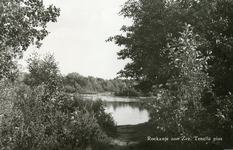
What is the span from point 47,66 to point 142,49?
6561 mm

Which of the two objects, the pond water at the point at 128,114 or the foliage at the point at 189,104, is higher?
the foliage at the point at 189,104

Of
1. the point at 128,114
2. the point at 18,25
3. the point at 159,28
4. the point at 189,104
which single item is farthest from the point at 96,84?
the point at 189,104

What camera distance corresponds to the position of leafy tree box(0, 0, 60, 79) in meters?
7.75

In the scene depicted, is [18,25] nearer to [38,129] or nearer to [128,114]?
[38,129]

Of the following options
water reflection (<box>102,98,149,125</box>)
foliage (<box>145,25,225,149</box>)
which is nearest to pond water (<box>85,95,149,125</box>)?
water reflection (<box>102,98,149,125</box>)

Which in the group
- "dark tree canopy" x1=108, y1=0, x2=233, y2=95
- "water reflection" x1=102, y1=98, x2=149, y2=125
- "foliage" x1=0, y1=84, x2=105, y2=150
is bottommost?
"water reflection" x1=102, y1=98, x2=149, y2=125

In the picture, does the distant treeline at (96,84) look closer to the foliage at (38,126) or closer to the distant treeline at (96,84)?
the distant treeline at (96,84)

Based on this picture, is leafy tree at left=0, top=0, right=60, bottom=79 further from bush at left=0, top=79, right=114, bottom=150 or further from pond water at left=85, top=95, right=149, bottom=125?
pond water at left=85, top=95, right=149, bottom=125

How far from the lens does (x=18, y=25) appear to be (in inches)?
319

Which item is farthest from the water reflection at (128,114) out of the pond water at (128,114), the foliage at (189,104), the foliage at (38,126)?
the foliage at (189,104)

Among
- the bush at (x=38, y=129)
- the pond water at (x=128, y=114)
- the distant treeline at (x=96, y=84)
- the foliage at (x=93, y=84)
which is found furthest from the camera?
the foliage at (x=93, y=84)

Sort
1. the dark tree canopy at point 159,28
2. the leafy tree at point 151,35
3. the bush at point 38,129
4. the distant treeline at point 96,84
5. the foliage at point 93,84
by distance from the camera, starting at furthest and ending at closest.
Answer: the foliage at point 93,84
the distant treeline at point 96,84
the leafy tree at point 151,35
the dark tree canopy at point 159,28
the bush at point 38,129

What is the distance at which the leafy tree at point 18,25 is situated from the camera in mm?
7746

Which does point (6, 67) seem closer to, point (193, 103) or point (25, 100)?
point (25, 100)
